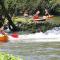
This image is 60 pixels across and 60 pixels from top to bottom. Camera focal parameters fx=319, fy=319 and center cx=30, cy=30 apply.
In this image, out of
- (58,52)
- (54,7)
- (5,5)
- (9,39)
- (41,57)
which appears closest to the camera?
(41,57)

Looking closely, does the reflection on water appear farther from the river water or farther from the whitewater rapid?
the whitewater rapid

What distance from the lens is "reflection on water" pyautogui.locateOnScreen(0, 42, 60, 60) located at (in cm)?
1617

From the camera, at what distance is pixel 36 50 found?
1864 centimetres

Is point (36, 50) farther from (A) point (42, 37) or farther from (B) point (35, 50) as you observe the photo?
(A) point (42, 37)

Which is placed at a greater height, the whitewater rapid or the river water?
the river water

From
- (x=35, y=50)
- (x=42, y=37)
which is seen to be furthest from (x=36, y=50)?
(x=42, y=37)

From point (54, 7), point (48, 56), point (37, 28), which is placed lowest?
point (54, 7)

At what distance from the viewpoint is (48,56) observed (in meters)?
16.3

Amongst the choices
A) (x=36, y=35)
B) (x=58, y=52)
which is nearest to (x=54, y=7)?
(x=36, y=35)

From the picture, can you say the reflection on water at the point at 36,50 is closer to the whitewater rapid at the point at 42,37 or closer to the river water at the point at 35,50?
the river water at the point at 35,50

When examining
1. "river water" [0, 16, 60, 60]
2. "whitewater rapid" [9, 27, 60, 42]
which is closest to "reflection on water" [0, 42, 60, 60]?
"river water" [0, 16, 60, 60]

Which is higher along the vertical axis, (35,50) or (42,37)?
(35,50)

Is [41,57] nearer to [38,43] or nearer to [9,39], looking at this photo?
[38,43]

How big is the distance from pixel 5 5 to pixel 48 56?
10.4 meters
